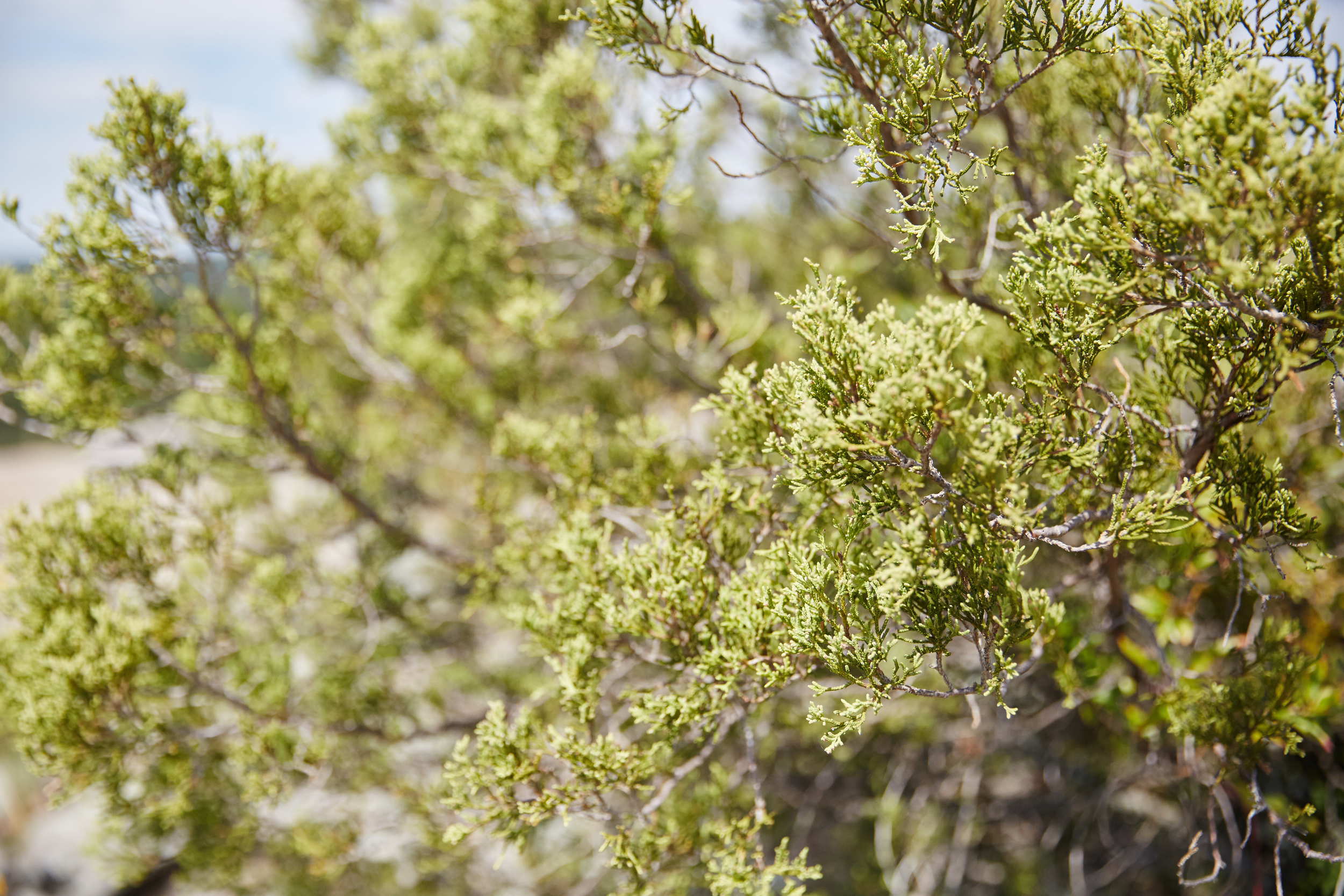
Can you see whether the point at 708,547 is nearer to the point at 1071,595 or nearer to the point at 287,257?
the point at 1071,595

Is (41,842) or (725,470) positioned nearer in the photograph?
(725,470)

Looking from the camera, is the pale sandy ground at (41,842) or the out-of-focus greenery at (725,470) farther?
the pale sandy ground at (41,842)

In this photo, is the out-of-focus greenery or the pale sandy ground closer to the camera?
the out-of-focus greenery

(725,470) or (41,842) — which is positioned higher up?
(41,842)

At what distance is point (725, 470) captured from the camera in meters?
3.74

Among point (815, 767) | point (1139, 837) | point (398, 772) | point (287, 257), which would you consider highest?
point (287, 257)

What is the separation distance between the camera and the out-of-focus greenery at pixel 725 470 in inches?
107

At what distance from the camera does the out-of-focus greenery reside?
2707 millimetres

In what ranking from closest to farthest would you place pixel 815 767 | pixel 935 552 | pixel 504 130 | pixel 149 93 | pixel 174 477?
1. pixel 935 552
2. pixel 149 93
3. pixel 174 477
4. pixel 504 130
5. pixel 815 767

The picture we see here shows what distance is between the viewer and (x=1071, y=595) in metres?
5.32

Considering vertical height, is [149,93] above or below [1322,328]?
above

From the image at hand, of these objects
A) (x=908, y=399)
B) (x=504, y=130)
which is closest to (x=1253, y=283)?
(x=908, y=399)

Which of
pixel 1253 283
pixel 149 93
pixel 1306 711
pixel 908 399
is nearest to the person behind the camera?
pixel 1253 283

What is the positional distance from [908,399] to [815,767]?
5.33 meters
